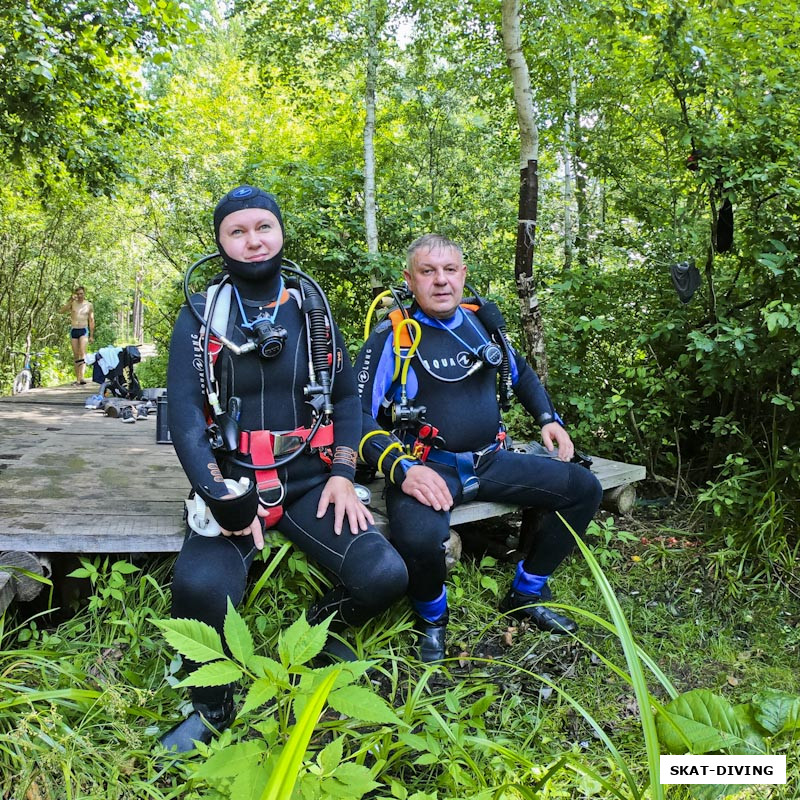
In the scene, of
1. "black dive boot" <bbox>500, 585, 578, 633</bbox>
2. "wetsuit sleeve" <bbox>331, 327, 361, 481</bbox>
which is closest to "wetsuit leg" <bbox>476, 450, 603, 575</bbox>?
"black dive boot" <bbox>500, 585, 578, 633</bbox>

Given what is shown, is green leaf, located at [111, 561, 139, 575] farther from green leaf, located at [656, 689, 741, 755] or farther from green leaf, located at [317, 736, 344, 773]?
green leaf, located at [656, 689, 741, 755]

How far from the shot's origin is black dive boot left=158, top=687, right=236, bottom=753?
211cm

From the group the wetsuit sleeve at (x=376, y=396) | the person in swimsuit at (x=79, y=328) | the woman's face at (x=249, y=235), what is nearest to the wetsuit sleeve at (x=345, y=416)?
the wetsuit sleeve at (x=376, y=396)

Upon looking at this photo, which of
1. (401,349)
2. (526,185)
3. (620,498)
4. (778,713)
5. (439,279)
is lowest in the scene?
(778,713)

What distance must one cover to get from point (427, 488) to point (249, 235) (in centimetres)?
131

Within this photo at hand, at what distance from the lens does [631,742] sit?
2262 millimetres

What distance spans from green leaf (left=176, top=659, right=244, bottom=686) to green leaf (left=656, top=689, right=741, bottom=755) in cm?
125

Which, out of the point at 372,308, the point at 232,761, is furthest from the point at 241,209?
the point at 232,761

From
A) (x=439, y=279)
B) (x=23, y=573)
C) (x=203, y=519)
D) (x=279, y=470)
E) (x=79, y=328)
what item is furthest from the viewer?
(x=79, y=328)

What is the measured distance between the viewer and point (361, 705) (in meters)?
1.47

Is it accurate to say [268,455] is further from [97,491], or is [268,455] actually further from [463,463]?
[97,491]

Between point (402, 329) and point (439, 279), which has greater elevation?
point (439, 279)

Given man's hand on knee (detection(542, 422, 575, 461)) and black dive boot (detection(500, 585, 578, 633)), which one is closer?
black dive boot (detection(500, 585, 578, 633))

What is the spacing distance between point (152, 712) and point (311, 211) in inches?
213
